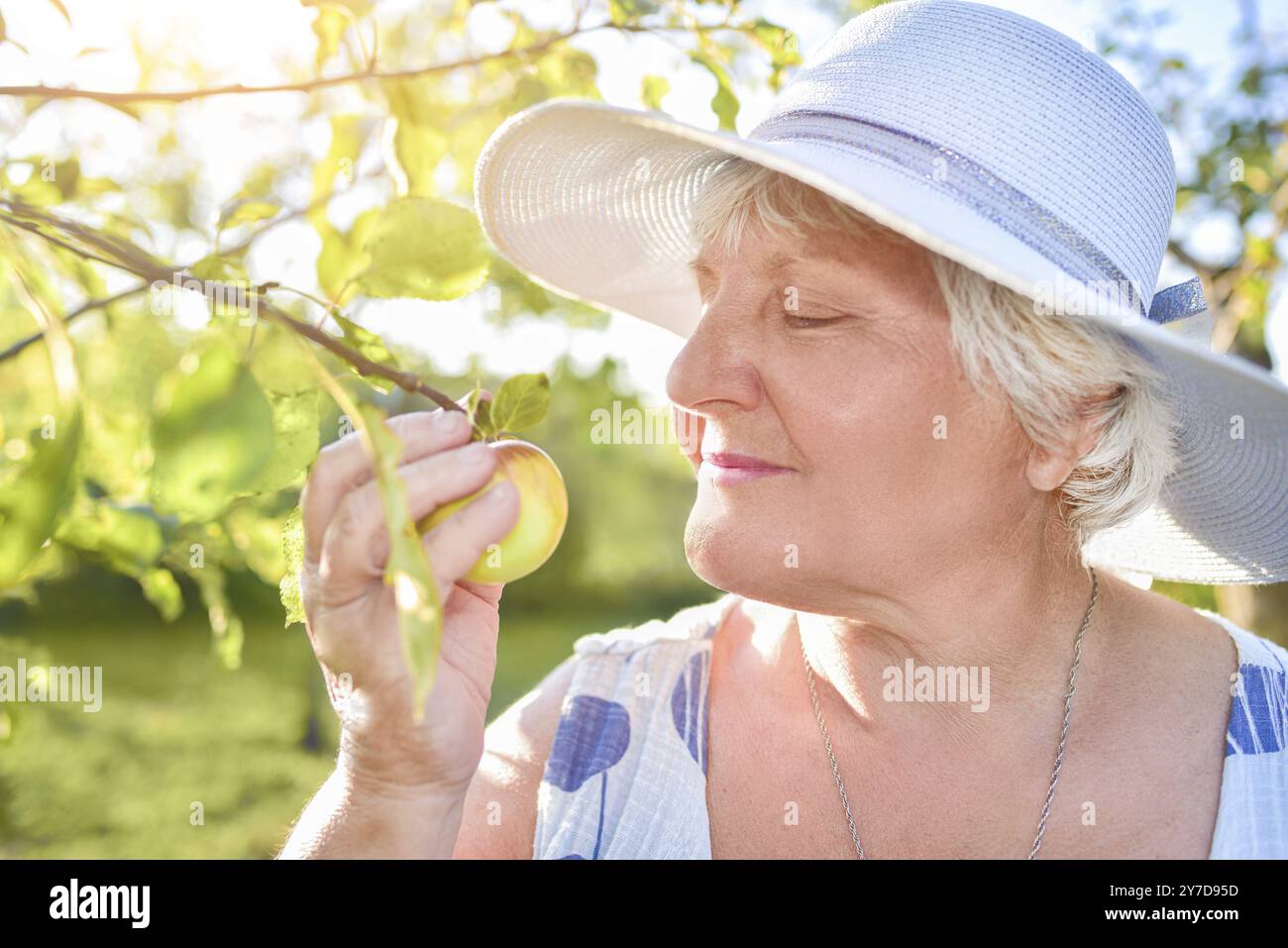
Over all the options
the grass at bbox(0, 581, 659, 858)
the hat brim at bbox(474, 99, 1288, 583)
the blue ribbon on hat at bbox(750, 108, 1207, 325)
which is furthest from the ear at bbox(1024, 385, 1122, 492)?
the grass at bbox(0, 581, 659, 858)

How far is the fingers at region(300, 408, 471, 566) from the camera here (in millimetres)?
993

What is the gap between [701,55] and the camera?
1.50 metres

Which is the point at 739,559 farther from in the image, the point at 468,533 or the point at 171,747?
the point at 171,747

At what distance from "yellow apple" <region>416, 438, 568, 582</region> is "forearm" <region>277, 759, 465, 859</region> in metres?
0.28

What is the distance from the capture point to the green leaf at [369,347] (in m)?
1.00

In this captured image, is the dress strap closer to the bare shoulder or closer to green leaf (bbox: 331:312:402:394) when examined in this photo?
the bare shoulder

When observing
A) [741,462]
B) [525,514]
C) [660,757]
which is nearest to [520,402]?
[525,514]

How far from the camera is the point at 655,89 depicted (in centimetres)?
170

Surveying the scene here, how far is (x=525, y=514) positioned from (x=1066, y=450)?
89cm

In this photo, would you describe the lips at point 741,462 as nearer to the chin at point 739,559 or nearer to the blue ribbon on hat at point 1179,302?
the chin at point 739,559

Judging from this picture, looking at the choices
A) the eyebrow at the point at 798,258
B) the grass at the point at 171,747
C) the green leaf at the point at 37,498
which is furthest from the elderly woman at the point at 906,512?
the grass at the point at 171,747

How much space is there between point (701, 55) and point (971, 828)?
4.02ft

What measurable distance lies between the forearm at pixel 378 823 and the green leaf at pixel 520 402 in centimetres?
44

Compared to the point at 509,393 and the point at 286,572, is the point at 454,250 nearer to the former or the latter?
the point at 509,393
